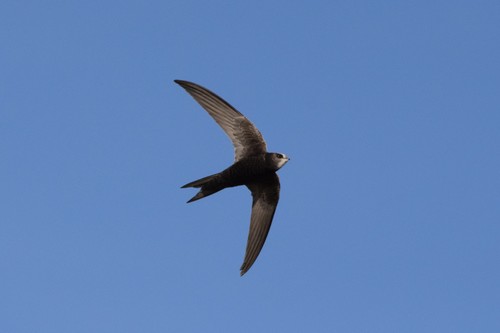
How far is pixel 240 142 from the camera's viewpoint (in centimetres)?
1099

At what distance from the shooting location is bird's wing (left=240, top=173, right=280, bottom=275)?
1092 centimetres

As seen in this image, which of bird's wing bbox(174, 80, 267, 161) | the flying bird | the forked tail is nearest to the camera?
the forked tail

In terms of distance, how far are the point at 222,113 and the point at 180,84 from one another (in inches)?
36.2

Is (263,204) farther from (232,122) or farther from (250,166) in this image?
(232,122)

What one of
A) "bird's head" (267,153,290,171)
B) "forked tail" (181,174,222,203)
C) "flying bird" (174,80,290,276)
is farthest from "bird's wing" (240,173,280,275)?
"forked tail" (181,174,222,203)

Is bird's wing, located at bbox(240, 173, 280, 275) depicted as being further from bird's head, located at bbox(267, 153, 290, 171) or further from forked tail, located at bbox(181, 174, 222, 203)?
forked tail, located at bbox(181, 174, 222, 203)

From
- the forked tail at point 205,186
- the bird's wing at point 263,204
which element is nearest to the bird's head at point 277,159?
the bird's wing at point 263,204

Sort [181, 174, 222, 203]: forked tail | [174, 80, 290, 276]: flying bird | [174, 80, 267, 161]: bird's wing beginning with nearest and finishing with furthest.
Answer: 1. [181, 174, 222, 203]: forked tail
2. [174, 80, 290, 276]: flying bird
3. [174, 80, 267, 161]: bird's wing

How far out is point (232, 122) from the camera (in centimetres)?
1110

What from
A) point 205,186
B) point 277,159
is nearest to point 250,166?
point 277,159

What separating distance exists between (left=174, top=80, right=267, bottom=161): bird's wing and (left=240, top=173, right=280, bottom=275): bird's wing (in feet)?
1.96

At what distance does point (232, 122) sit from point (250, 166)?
1002 millimetres

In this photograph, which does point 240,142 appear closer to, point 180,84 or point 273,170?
point 273,170

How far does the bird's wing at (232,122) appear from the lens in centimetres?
1083
